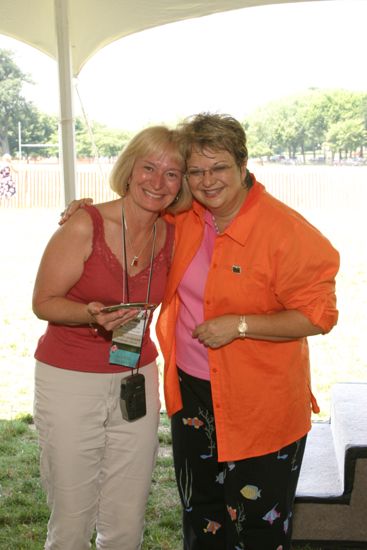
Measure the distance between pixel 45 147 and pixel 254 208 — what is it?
957 cm

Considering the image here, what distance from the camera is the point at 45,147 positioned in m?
11.2

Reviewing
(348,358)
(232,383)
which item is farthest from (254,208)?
(348,358)

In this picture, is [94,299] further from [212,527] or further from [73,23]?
[73,23]

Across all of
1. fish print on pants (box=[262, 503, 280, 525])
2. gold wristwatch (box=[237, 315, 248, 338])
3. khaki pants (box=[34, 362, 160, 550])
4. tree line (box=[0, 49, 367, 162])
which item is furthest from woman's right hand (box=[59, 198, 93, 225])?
tree line (box=[0, 49, 367, 162])

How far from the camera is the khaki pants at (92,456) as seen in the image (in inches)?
82.7

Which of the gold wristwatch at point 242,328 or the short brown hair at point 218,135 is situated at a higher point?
the short brown hair at point 218,135

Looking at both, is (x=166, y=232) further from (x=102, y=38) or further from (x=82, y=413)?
(x=102, y=38)

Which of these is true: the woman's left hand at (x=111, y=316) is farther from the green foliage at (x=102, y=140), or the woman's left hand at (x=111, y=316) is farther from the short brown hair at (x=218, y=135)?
the green foliage at (x=102, y=140)

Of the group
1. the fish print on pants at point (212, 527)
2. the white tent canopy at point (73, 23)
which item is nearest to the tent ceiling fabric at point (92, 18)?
the white tent canopy at point (73, 23)

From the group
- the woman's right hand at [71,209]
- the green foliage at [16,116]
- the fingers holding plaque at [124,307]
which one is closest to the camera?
the fingers holding plaque at [124,307]

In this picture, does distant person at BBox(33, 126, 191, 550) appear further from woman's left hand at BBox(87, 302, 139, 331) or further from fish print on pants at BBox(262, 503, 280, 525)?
fish print on pants at BBox(262, 503, 280, 525)

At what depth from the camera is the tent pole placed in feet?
11.9

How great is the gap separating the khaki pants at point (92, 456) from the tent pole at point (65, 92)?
1.73 meters

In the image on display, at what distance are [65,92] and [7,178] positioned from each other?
8397 mm
